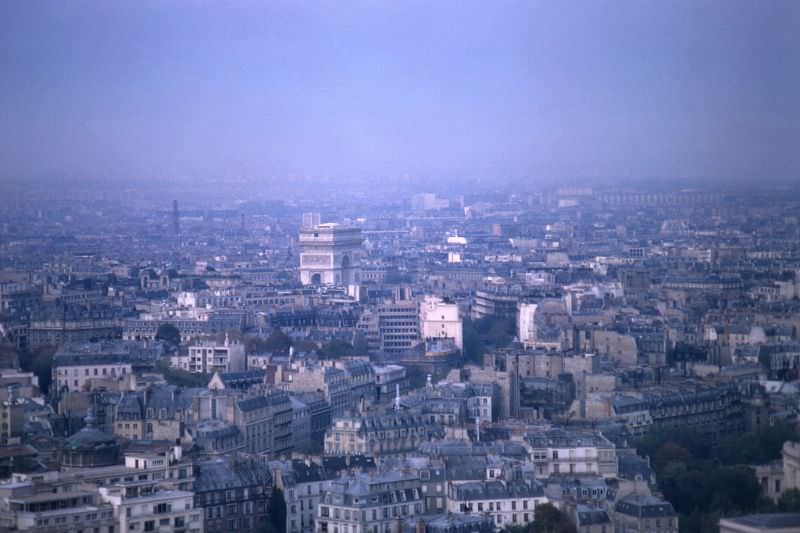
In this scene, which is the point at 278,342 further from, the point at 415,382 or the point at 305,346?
the point at 415,382

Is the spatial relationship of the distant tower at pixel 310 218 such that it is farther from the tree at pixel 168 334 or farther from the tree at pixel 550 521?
the tree at pixel 550 521

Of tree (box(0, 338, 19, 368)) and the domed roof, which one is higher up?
the domed roof

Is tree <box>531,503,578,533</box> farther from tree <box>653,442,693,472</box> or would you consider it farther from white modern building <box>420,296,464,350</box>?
white modern building <box>420,296,464,350</box>

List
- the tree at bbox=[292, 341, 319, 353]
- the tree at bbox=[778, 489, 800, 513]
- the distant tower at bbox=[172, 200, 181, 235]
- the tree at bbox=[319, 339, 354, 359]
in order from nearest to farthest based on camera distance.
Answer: the tree at bbox=[778, 489, 800, 513] < the tree at bbox=[319, 339, 354, 359] < the tree at bbox=[292, 341, 319, 353] < the distant tower at bbox=[172, 200, 181, 235]

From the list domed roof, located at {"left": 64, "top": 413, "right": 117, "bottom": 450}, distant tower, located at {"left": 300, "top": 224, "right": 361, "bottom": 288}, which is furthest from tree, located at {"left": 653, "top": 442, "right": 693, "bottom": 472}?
distant tower, located at {"left": 300, "top": 224, "right": 361, "bottom": 288}

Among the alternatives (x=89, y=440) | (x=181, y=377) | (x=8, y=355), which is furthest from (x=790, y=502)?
(x=8, y=355)

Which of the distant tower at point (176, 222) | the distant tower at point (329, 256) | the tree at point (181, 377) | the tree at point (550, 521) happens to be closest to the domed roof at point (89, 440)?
the tree at point (550, 521)
